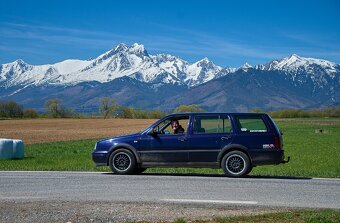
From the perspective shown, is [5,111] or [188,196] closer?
[188,196]

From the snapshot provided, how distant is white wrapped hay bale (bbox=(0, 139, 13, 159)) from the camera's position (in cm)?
2439

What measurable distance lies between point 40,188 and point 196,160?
446 cm

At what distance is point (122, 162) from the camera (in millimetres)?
16562

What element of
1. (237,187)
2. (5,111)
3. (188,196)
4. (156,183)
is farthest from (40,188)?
(5,111)

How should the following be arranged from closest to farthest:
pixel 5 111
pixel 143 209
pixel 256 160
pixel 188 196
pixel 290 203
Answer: pixel 143 209 < pixel 290 203 < pixel 188 196 < pixel 256 160 < pixel 5 111

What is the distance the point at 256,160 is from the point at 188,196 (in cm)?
405

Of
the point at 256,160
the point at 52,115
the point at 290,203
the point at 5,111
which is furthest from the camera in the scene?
the point at 52,115

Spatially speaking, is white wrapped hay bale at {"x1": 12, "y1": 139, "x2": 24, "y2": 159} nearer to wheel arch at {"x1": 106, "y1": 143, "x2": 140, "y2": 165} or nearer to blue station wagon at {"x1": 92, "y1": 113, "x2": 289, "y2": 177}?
blue station wagon at {"x1": 92, "y1": 113, "x2": 289, "y2": 177}

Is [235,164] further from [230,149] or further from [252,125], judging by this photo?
[252,125]

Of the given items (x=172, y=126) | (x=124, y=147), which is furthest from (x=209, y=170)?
(x=124, y=147)

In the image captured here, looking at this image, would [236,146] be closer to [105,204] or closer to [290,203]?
[290,203]

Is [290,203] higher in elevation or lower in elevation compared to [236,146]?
lower

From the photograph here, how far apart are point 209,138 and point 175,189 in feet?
9.99

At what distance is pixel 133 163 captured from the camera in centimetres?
1644
